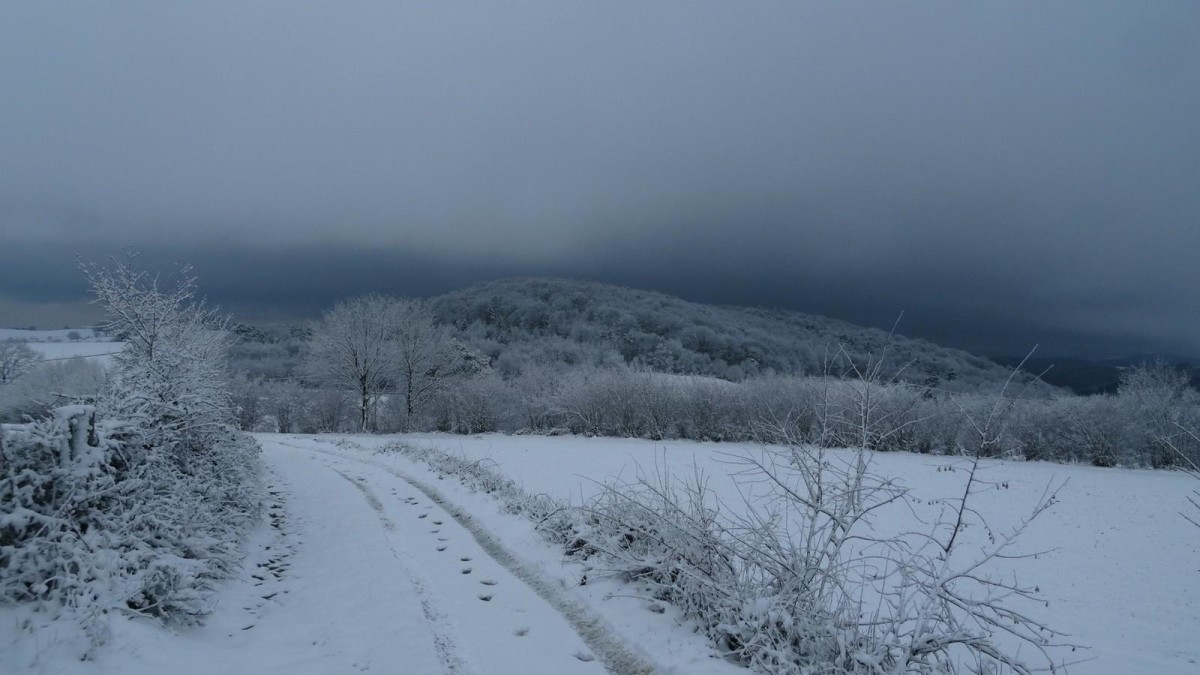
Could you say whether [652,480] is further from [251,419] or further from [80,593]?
[251,419]

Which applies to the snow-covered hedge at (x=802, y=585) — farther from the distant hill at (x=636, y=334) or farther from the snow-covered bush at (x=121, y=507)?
the distant hill at (x=636, y=334)

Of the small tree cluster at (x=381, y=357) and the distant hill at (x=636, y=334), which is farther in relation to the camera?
the distant hill at (x=636, y=334)

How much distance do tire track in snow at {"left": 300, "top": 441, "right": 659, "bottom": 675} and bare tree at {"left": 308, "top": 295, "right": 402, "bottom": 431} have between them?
99.5ft

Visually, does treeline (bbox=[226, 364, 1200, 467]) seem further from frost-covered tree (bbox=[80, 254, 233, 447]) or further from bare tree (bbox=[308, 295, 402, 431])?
frost-covered tree (bbox=[80, 254, 233, 447])

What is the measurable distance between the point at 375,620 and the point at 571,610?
6.53 ft

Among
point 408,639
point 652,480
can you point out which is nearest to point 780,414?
point 652,480

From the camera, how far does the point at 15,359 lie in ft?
87.2

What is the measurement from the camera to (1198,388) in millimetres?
28562

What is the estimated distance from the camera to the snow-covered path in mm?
4543

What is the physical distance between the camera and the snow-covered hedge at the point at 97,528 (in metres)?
4.48

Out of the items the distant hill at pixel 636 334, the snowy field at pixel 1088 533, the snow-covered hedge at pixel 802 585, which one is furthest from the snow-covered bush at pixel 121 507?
the distant hill at pixel 636 334

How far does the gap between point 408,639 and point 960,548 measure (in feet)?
36.9

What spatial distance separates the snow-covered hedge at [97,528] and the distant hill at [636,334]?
4418 cm

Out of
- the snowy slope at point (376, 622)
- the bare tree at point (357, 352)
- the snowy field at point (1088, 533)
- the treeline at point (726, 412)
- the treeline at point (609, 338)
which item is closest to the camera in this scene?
the snowy slope at point (376, 622)
